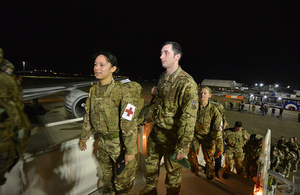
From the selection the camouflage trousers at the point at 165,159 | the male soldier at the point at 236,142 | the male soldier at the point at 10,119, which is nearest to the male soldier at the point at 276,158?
the male soldier at the point at 236,142

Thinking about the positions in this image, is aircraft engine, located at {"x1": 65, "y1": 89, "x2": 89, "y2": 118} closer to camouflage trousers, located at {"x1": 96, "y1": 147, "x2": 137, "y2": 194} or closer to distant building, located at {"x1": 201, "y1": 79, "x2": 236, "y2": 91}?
camouflage trousers, located at {"x1": 96, "y1": 147, "x2": 137, "y2": 194}

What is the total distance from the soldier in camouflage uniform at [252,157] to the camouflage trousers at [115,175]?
454 cm

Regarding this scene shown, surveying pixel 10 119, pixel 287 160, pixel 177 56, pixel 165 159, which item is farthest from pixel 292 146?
pixel 10 119

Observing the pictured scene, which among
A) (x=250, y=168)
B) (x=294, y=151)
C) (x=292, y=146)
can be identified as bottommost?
(x=294, y=151)

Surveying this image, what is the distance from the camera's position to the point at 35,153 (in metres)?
1.72

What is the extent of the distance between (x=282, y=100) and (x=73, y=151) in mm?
25354

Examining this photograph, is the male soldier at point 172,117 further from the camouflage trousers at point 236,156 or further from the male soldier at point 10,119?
the camouflage trousers at point 236,156

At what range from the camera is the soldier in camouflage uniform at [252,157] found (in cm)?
441

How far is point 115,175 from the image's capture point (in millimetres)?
→ 1944

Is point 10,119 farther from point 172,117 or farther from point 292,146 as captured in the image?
point 292,146

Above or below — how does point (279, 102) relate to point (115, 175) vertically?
below

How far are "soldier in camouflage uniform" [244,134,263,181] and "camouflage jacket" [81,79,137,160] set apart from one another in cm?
471

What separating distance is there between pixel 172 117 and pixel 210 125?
133cm

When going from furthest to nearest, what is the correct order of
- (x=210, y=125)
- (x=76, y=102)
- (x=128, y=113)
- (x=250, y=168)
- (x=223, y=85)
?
(x=223, y=85) → (x=76, y=102) → (x=250, y=168) → (x=210, y=125) → (x=128, y=113)
